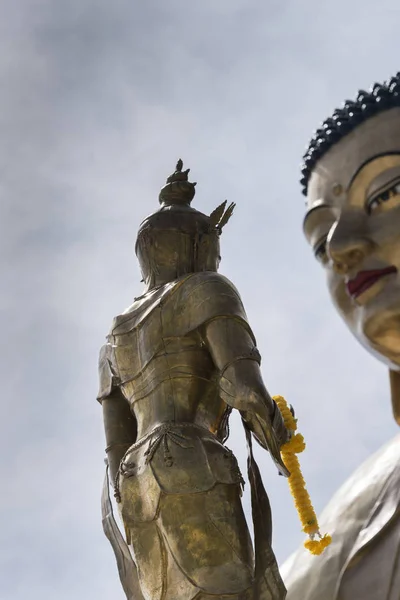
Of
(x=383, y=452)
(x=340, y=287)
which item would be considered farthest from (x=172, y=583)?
(x=340, y=287)

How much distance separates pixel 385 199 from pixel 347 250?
0.51 ft

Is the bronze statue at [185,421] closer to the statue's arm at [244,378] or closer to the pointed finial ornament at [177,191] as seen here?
the statue's arm at [244,378]

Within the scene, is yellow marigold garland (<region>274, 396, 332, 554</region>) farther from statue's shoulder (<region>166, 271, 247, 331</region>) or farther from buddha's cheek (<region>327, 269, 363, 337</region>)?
buddha's cheek (<region>327, 269, 363, 337</region>)

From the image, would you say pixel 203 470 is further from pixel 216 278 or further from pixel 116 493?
pixel 216 278

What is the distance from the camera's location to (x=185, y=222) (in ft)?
14.0

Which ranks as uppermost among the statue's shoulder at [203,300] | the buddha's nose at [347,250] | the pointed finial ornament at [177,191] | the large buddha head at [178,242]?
the pointed finial ornament at [177,191]

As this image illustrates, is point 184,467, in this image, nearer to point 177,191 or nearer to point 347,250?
point 177,191

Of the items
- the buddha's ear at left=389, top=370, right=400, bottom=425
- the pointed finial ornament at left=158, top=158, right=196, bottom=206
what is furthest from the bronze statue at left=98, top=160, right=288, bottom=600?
the buddha's ear at left=389, top=370, right=400, bottom=425

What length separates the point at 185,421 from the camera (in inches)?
147

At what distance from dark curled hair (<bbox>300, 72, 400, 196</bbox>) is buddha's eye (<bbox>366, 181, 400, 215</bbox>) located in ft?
0.62

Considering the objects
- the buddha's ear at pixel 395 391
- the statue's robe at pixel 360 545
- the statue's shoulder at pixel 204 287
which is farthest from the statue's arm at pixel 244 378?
the buddha's ear at pixel 395 391

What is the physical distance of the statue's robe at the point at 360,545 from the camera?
134 inches

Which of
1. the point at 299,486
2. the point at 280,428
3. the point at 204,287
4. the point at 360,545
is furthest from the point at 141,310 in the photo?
the point at 360,545

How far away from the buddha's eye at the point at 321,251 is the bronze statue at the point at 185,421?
1.50 meters
